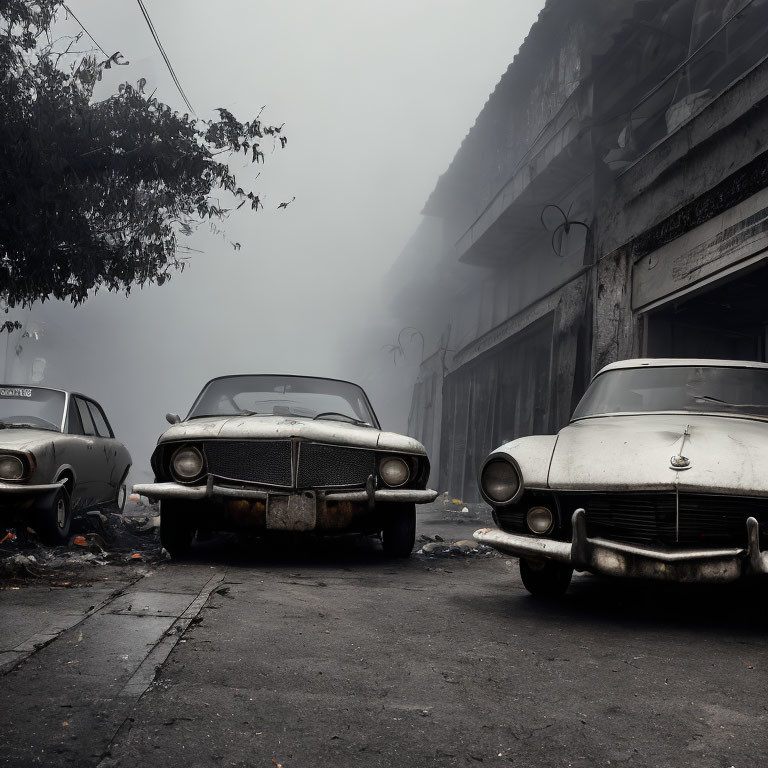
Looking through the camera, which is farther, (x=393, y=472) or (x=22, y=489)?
(x=393, y=472)

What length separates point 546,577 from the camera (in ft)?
14.0

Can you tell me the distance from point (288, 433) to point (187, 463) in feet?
2.36

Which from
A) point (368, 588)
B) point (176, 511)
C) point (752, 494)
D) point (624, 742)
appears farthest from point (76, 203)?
point (624, 742)

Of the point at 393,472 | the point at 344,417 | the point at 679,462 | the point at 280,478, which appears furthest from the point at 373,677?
the point at 344,417

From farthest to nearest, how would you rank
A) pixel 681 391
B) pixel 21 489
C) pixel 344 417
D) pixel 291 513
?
1. pixel 344 417
2. pixel 21 489
3. pixel 291 513
4. pixel 681 391

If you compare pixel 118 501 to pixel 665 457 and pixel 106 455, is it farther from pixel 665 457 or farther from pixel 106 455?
pixel 665 457

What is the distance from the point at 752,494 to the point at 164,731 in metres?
2.62

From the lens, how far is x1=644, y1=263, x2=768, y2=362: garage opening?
8.76m

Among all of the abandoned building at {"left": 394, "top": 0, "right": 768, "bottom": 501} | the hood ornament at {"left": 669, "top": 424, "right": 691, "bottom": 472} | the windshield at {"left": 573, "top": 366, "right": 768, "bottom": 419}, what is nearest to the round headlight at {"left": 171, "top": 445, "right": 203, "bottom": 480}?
the windshield at {"left": 573, "top": 366, "right": 768, "bottom": 419}

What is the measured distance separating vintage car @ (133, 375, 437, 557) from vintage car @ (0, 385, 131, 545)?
35.3 inches

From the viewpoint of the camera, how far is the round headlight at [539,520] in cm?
393

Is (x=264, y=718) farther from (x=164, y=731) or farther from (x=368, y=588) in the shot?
(x=368, y=588)

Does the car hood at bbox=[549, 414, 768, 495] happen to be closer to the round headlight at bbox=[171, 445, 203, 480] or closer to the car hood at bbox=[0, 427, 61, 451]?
the round headlight at bbox=[171, 445, 203, 480]

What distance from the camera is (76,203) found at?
8.45 metres
